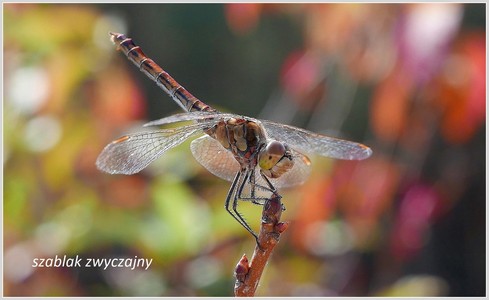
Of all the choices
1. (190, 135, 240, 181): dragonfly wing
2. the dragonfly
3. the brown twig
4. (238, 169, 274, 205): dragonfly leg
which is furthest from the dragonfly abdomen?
the brown twig

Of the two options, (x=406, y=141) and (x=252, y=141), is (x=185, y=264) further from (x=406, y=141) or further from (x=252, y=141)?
(x=406, y=141)

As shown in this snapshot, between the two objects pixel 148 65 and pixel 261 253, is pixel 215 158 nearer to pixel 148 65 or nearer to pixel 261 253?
pixel 148 65

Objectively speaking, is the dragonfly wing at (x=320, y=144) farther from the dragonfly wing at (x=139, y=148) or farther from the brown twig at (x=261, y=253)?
the brown twig at (x=261, y=253)

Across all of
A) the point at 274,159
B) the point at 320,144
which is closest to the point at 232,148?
the point at 274,159

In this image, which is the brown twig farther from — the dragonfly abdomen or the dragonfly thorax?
the dragonfly abdomen

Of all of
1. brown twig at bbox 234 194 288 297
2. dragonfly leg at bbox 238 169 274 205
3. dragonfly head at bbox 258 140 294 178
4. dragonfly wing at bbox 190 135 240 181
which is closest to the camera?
brown twig at bbox 234 194 288 297

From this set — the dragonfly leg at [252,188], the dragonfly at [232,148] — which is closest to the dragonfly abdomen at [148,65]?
the dragonfly at [232,148]
